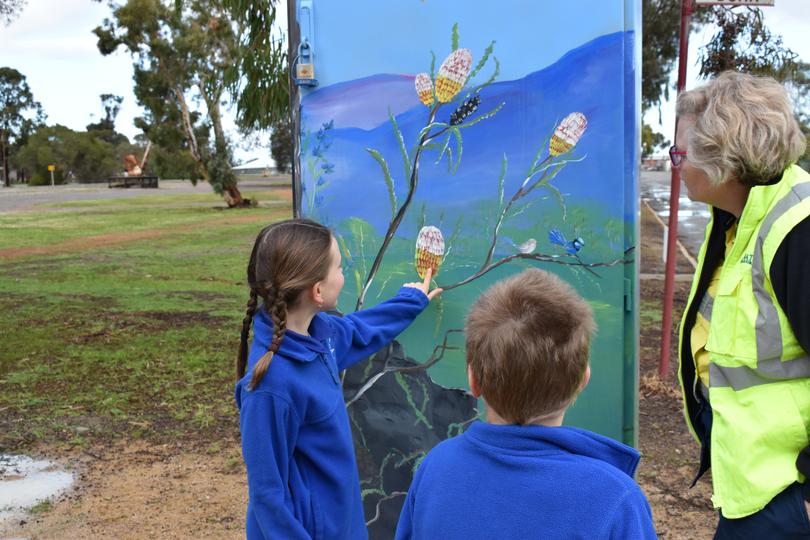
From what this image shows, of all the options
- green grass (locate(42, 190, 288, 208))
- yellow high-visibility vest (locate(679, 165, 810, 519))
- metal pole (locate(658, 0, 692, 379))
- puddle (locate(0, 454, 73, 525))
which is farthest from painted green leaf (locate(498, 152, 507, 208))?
green grass (locate(42, 190, 288, 208))

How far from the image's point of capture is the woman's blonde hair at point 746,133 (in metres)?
1.64

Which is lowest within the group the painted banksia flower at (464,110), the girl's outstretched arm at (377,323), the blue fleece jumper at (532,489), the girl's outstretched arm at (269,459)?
the girl's outstretched arm at (269,459)

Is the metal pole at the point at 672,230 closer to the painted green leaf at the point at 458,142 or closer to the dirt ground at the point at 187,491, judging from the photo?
the dirt ground at the point at 187,491

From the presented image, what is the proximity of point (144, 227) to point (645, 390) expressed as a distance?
53.3ft

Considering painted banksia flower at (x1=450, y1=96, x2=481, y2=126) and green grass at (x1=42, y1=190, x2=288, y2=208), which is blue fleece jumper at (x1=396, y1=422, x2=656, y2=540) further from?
green grass at (x1=42, y1=190, x2=288, y2=208)

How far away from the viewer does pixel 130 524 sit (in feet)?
11.9

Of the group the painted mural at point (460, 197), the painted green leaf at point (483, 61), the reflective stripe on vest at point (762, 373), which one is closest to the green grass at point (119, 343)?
the painted mural at point (460, 197)

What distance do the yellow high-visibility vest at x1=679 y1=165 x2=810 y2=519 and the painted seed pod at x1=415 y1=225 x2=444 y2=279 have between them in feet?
3.35

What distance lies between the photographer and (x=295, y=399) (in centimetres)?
199

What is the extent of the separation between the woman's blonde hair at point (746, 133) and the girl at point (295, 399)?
99cm

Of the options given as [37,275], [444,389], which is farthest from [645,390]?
[37,275]

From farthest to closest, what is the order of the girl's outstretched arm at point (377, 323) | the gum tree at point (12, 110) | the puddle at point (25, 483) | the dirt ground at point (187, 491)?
the gum tree at point (12, 110) < the puddle at point (25, 483) < the dirt ground at point (187, 491) < the girl's outstretched arm at point (377, 323)

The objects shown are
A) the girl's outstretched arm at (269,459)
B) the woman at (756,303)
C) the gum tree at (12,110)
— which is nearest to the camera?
the woman at (756,303)

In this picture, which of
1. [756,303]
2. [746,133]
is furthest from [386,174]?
[756,303]
